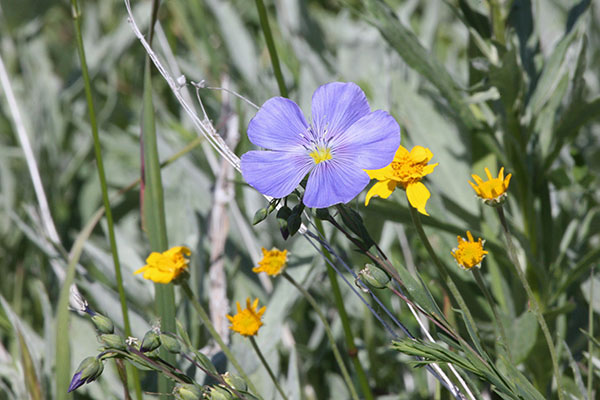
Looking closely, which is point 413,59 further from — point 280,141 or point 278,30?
point 278,30

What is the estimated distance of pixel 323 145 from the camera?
28.1 inches

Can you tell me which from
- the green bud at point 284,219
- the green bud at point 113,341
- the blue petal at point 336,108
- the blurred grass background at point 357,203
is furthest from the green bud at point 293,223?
the blurred grass background at point 357,203

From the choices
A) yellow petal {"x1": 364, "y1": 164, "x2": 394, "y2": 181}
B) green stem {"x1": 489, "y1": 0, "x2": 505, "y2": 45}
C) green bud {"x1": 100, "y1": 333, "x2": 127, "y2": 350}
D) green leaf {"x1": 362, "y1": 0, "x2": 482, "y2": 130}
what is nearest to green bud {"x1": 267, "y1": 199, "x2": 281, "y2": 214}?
yellow petal {"x1": 364, "y1": 164, "x2": 394, "y2": 181}

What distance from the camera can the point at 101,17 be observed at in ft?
8.50

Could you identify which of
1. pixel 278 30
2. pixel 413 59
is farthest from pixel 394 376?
pixel 278 30

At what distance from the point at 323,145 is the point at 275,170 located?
0.07 m

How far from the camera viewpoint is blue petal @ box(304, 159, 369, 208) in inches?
24.1

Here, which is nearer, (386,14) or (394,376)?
(386,14)

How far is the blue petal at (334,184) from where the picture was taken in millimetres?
613

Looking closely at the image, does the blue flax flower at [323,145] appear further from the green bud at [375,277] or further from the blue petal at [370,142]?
the green bud at [375,277]

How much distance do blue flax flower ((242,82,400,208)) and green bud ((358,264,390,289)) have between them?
0.11 meters

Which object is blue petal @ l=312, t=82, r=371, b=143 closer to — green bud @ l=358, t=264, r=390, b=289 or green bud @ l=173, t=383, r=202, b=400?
green bud @ l=358, t=264, r=390, b=289

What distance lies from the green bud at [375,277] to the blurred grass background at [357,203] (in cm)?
36

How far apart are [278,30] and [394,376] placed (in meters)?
1.39
